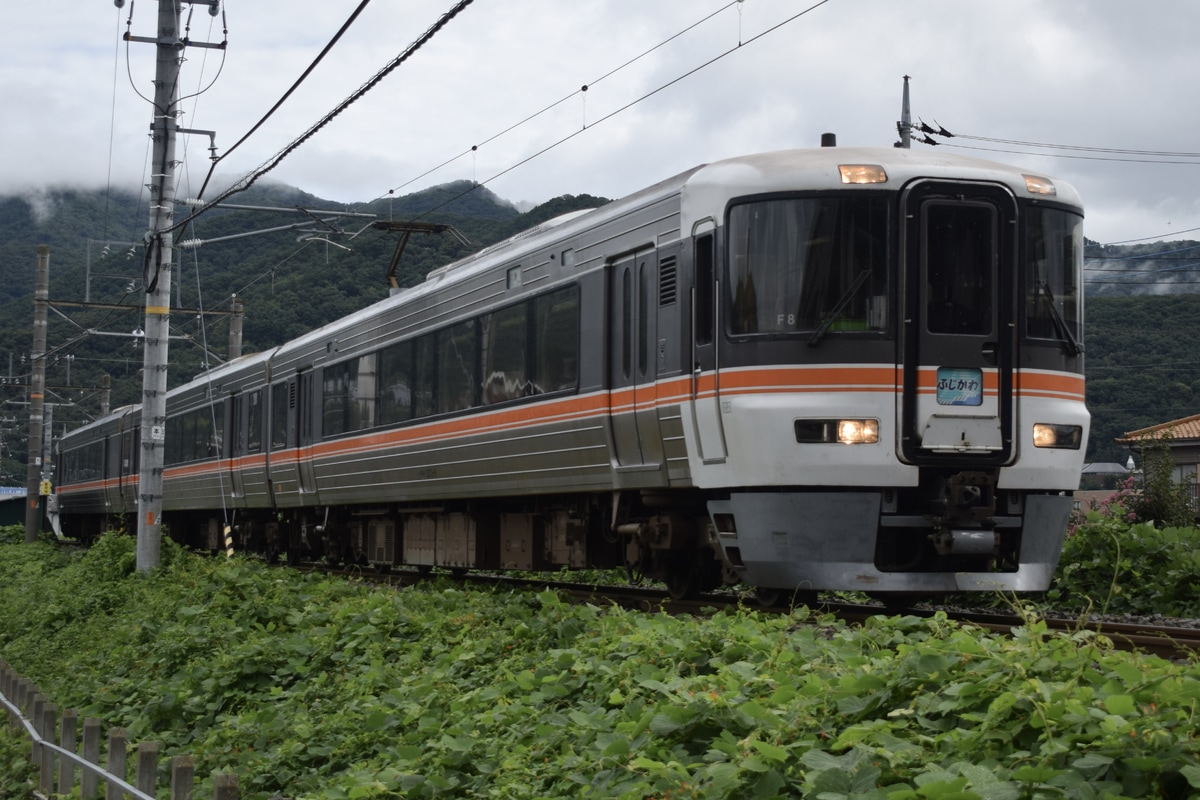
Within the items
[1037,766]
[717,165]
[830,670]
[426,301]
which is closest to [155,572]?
[426,301]

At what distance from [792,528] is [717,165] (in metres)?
2.51

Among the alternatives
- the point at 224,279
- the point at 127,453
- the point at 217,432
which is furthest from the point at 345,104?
the point at 224,279

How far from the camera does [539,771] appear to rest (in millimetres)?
5742

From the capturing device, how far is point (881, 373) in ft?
29.4

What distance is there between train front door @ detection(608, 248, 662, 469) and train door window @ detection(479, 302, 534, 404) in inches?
62.8

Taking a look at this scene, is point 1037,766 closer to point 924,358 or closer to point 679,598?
point 924,358

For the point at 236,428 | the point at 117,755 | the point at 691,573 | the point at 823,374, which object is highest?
the point at 236,428

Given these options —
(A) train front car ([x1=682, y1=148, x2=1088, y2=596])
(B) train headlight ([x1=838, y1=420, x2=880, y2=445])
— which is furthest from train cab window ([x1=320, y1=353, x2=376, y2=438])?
(B) train headlight ([x1=838, y1=420, x2=880, y2=445])

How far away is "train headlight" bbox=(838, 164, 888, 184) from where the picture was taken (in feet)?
30.0

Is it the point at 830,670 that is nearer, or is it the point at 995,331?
the point at 830,670

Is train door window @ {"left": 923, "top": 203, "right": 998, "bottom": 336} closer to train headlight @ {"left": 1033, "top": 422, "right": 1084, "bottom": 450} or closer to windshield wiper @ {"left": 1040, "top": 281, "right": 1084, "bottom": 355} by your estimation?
windshield wiper @ {"left": 1040, "top": 281, "right": 1084, "bottom": 355}

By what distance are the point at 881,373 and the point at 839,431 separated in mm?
463

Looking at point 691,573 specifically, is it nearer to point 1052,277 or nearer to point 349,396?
point 1052,277

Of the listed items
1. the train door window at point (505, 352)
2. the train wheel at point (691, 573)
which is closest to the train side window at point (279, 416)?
the train door window at point (505, 352)
